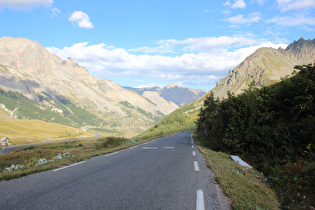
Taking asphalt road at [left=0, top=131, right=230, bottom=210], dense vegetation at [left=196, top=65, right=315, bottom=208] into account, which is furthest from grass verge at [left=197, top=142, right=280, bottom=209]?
dense vegetation at [left=196, top=65, right=315, bottom=208]

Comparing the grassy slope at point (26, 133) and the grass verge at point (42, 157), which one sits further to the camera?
the grassy slope at point (26, 133)

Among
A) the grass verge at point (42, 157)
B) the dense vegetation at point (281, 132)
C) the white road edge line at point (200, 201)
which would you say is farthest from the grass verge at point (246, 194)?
the grass verge at point (42, 157)

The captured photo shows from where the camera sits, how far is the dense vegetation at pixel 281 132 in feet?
20.6

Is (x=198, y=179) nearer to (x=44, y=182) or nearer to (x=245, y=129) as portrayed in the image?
(x=44, y=182)

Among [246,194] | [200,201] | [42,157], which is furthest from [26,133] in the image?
[246,194]

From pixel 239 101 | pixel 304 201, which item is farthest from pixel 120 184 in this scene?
pixel 239 101

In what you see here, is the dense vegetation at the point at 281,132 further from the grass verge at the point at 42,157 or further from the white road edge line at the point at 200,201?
the grass verge at the point at 42,157

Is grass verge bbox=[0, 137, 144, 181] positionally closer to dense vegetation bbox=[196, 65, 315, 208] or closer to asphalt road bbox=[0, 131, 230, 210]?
asphalt road bbox=[0, 131, 230, 210]

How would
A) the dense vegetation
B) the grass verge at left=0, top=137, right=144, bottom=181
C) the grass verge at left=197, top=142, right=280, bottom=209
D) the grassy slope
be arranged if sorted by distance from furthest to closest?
the grassy slope
the grass verge at left=0, top=137, right=144, bottom=181
the dense vegetation
the grass verge at left=197, top=142, right=280, bottom=209

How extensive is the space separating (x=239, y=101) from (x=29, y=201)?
481 inches

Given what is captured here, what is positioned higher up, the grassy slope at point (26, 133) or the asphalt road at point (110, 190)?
the grassy slope at point (26, 133)

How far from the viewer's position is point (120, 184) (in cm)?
555

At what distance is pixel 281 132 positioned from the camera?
9.54 meters

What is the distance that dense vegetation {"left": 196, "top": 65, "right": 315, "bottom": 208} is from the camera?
247 inches
